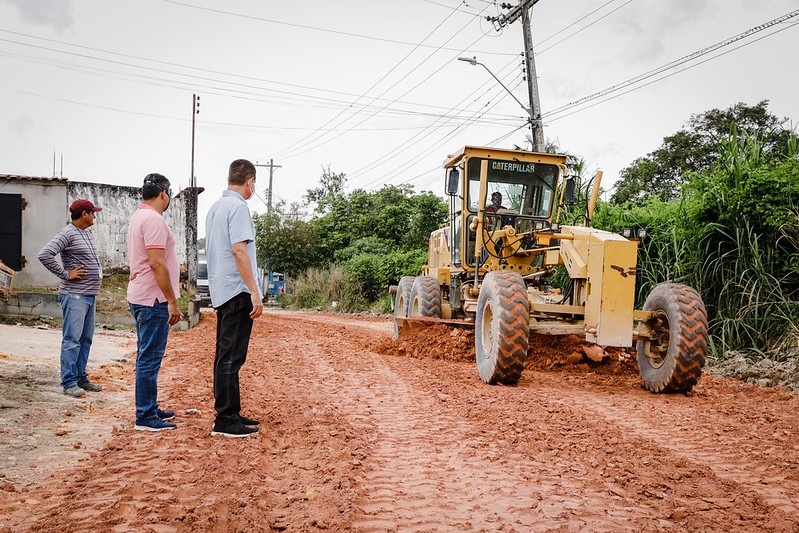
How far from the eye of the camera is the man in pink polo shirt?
4.71 m

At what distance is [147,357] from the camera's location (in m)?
4.77

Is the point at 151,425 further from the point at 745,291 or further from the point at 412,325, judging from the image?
the point at 745,291

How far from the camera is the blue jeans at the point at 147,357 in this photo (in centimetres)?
472

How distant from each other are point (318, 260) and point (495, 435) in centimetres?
2948

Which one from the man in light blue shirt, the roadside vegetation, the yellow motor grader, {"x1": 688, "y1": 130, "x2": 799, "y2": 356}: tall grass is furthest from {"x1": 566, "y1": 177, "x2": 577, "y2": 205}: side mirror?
Result: the man in light blue shirt

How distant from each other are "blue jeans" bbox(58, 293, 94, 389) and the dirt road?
582 mm

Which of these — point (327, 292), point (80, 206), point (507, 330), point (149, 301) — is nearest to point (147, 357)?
point (149, 301)

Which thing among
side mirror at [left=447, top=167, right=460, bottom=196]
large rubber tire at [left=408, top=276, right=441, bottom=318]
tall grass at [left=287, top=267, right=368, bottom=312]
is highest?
side mirror at [left=447, top=167, right=460, bottom=196]

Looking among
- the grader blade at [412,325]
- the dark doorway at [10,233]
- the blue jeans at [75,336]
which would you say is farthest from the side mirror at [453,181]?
the dark doorway at [10,233]

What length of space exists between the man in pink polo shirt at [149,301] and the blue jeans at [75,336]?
132 cm

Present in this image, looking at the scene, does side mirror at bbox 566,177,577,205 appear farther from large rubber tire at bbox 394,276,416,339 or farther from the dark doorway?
the dark doorway

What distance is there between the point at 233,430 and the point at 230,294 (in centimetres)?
95

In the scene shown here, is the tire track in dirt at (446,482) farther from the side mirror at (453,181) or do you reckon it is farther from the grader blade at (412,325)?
the side mirror at (453,181)

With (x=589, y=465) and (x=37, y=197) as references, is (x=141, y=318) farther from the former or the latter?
(x=37, y=197)
